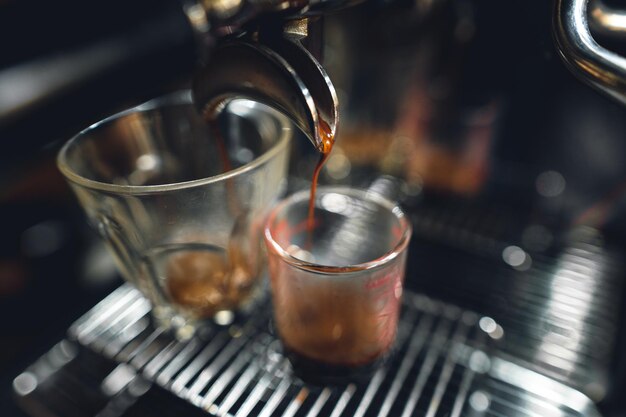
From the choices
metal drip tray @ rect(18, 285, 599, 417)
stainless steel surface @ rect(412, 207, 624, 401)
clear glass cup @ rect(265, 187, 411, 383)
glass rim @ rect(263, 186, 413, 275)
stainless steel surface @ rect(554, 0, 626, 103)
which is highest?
stainless steel surface @ rect(554, 0, 626, 103)

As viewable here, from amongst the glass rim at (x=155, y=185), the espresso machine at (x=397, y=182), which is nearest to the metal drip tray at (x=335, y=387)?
the espresso machine at (x=397, y=182)

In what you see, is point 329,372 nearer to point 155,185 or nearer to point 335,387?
point 335,387

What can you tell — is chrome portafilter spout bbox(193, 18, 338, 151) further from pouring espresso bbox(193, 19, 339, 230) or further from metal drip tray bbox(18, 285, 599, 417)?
metal drip tray bbox(18, 285, 599, 417)

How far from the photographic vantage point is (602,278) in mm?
466

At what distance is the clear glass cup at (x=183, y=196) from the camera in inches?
13.7

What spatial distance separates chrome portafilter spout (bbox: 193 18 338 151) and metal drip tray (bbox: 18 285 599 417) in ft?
0.59

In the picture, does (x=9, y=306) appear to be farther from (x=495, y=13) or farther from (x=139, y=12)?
(x=495, y=13)

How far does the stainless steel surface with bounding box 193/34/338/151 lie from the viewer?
0.28m

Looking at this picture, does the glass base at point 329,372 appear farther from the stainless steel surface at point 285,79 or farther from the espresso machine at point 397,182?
the stainless steel surface at point 285,79

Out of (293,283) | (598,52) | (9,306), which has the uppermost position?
(598,52)

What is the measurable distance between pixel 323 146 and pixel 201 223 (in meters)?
0.13

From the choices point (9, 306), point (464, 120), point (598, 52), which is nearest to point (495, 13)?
point (464, 120)

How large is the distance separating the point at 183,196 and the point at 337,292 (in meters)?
0.12

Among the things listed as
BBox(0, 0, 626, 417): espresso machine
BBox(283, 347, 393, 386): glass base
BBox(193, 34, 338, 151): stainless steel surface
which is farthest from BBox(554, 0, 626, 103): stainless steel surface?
BBox(283, 347, 393, 386): glass base
